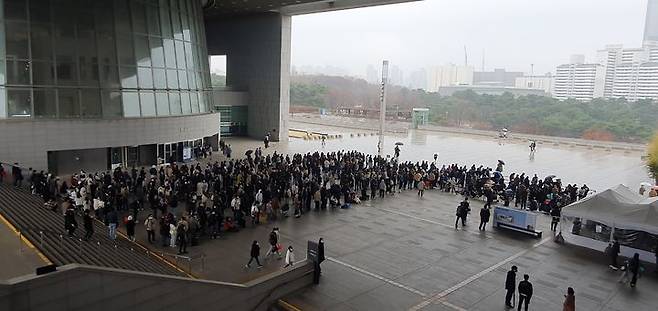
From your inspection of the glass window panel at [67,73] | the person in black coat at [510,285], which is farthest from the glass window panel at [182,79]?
the person in black coat at [510,285]

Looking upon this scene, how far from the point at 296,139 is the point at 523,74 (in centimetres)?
14879

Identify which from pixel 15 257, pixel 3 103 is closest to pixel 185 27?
pixel 3 103

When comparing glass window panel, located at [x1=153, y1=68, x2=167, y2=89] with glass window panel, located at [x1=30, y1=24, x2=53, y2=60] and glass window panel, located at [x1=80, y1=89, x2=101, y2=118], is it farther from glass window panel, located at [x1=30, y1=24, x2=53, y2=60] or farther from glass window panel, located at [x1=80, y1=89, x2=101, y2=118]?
glass window panel, located at [x1=30, y1=24, x2=53, y2=60]

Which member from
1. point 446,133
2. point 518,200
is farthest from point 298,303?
point 446,133

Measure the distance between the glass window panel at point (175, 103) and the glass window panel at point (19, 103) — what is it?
8.26 metres

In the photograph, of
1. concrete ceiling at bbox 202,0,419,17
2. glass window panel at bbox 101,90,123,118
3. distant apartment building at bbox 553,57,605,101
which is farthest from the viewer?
distant apartment building at bbox 553,57,605,101

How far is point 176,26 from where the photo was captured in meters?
32.8

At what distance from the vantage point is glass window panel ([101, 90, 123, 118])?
27192 millimetres

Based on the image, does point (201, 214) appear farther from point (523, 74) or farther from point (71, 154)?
point (523, 74)

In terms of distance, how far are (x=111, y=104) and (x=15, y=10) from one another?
6652 millimetres

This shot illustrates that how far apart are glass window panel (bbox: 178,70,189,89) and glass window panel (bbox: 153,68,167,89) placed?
1.43 m

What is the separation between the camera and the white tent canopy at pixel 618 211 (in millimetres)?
15711

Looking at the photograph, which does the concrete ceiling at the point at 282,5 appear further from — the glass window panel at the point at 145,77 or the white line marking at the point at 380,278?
the white line marking at the point at 380,278

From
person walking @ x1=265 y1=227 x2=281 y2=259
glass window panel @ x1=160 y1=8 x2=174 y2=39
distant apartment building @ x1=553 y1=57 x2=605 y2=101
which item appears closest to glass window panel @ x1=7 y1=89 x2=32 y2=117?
glass window panel @ x1=160 y1=8 x2=174 y2=39
